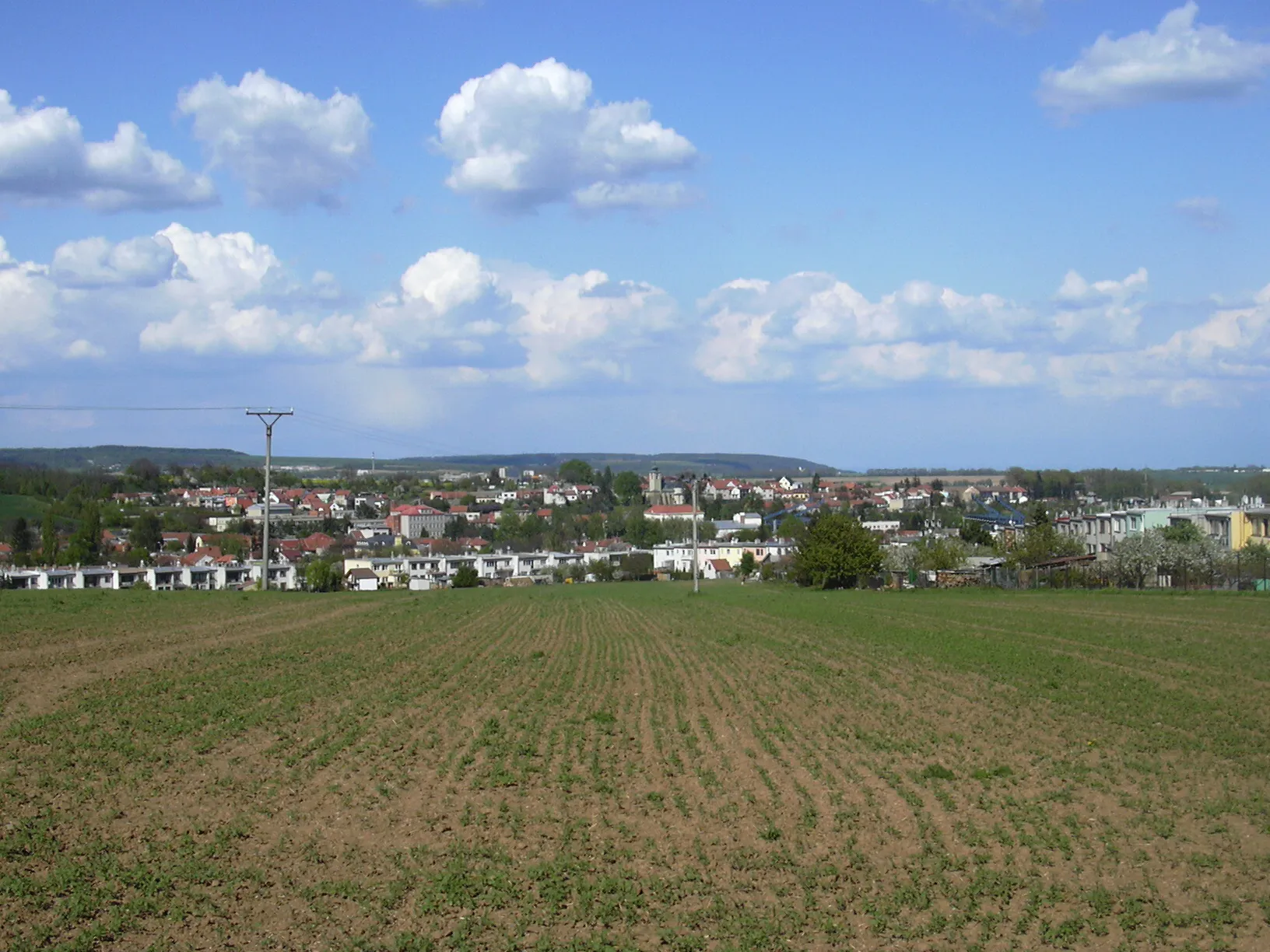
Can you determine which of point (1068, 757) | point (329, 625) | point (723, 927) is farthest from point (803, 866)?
point (329, 625)

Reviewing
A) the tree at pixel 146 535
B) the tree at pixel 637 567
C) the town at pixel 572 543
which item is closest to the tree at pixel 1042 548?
the town at pixel 572 543

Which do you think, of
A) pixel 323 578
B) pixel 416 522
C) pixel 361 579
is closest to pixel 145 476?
pixel 416 522

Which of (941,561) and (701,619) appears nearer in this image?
(701,619)

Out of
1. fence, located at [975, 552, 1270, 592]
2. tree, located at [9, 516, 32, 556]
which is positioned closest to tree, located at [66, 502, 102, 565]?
tree, located at [9, 516, 32, 556]

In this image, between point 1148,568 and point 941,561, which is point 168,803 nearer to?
point 1148,568

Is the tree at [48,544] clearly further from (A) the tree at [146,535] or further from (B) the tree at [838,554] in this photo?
(B) the tree at [838,554]

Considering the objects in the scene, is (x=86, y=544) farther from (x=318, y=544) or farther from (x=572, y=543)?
(x=572, y=543)

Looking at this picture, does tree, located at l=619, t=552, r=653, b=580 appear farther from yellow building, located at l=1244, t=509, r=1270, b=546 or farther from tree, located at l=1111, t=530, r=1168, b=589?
yellow building, located at l=1244, t=509, r=1270, b=546
